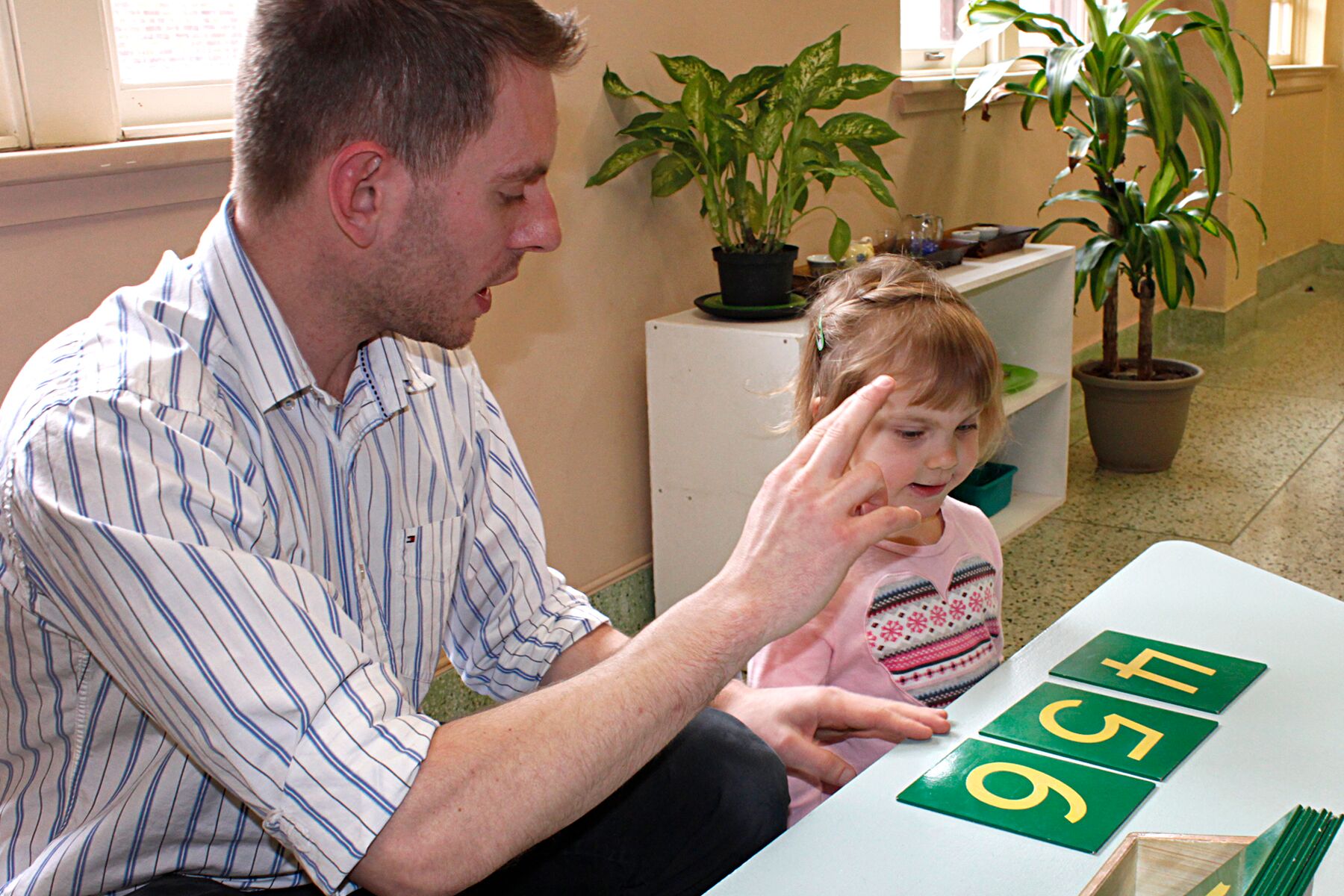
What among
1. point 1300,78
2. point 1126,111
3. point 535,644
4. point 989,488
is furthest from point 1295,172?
point 535,644

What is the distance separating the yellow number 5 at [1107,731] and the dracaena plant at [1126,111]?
230 cm

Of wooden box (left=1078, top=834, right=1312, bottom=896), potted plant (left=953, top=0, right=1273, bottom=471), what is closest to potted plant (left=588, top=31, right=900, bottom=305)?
potted plant (left=953, top=0, right=1273, bottom=471)

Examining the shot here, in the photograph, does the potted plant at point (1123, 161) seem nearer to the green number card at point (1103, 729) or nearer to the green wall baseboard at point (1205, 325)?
the green wall baseboard at point (1205, 325)

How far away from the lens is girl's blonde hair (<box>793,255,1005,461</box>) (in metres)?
1.45

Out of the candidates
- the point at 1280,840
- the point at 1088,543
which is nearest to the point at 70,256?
the point at 1280,840

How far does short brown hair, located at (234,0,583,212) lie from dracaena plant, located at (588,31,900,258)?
47.1 inches

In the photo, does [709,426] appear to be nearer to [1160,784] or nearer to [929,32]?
[1160,784]

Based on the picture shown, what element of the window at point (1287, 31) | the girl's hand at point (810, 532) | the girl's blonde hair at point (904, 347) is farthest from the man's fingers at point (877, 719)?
the window at point (1287, 31)

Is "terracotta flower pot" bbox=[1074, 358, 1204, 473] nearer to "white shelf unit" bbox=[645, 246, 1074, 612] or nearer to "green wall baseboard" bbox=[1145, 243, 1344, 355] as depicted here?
"white shelf unit" bbox=[645, 246, 1074, 612]

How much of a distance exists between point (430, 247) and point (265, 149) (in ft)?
0.52

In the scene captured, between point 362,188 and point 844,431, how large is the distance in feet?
1.51

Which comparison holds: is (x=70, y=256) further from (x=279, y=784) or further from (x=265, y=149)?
(x=279, y=784)

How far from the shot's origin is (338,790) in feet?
2.96

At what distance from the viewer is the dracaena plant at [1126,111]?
3.08m
